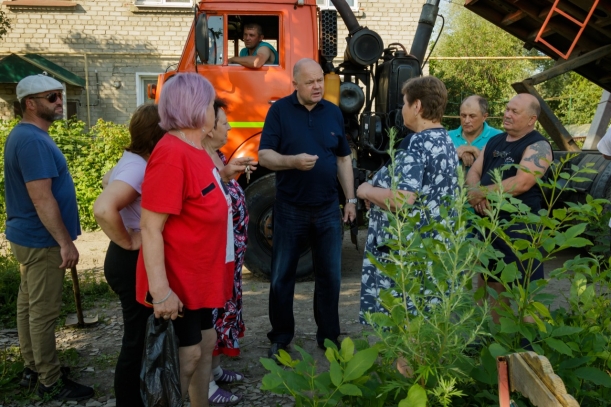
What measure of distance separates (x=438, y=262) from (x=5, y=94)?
46.5 feet

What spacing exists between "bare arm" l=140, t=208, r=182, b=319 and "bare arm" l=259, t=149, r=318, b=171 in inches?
53.6

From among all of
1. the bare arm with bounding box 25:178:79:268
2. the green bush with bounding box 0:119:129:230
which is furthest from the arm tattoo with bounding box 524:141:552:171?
the green bush with bounding box 0:119:129:230

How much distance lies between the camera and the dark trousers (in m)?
2.72

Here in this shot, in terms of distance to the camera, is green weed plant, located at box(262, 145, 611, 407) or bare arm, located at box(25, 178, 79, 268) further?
bare arm, located at box(25, 178, 79, 268)

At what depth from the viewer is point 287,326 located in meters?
3.99

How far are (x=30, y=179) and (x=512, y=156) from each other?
2.59 metres

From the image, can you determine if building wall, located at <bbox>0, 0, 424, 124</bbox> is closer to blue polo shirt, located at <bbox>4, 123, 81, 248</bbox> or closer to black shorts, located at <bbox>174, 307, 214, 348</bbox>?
blue polo shirt, located at <bbox>4, 123, 81, 248</bbox>

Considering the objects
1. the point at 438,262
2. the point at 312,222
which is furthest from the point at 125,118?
the point at 438,262

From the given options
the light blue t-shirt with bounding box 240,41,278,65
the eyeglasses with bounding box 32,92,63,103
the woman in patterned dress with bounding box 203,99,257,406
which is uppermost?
the light blue t-shirt with bounding box 240,41,278,65

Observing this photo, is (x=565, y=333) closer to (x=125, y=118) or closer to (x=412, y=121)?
(x=412, y=121)

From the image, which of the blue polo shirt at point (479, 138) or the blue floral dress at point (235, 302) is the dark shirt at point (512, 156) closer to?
the blue polo shirt at point (479, 138)

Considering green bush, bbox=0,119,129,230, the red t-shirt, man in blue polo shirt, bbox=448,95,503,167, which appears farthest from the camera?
green bush, bbox=0,119,129,230

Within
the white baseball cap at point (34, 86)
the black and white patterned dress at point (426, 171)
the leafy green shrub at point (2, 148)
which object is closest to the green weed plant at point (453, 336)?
the black and white patterned dress at point (426, 171)

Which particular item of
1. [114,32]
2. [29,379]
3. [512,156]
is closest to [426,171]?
[512,156]
